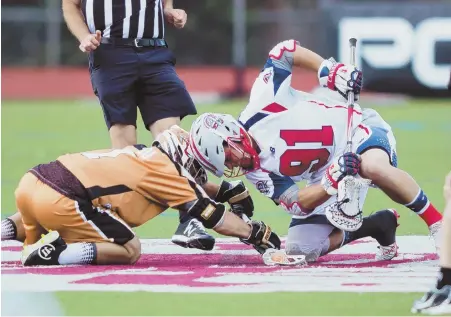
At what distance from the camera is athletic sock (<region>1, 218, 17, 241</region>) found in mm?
6816

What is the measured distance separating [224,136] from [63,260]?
0.97m

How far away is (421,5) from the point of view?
18.0 metres

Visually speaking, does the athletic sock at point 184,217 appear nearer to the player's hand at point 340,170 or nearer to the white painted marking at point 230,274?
the white painted marking at point 230,274

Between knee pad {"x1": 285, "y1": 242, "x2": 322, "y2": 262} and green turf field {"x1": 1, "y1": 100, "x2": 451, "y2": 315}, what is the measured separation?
1.05 meters

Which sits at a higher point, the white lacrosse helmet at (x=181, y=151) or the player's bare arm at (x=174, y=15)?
the player's bare arm at (x=174, y=15)

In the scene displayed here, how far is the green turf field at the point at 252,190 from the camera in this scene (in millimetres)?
5137

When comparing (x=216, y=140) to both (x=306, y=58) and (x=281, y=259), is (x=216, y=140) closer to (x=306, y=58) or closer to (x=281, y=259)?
(x=281, y=259)

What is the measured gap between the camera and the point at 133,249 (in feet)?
20.8

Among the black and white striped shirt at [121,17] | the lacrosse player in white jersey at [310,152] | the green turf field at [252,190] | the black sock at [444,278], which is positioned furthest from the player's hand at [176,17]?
the black sock at [444,278]

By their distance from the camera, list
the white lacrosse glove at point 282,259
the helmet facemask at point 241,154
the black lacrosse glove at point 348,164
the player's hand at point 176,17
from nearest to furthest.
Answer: the black lacrosse glove at point 348,164, the helmet facemask at point 241,154, the white lacrosse glove at point 282,259, the player's hand at point 176,17

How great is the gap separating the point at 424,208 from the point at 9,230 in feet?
6.94

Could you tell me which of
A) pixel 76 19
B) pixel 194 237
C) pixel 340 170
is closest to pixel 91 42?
pixel 76 19

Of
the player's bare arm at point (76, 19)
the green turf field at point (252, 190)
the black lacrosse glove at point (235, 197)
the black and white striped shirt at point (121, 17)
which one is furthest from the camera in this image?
the black and white striped shirt at point (121, 17)

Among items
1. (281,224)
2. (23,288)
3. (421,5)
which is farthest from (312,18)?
(23,288)
